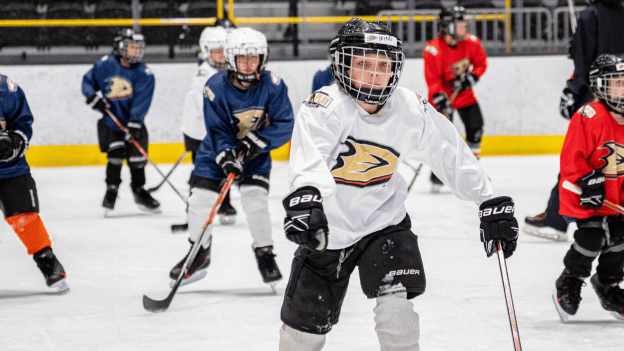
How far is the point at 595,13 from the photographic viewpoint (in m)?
3.64

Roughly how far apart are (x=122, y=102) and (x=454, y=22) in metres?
2.51

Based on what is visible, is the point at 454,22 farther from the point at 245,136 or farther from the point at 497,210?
the point at 497,210

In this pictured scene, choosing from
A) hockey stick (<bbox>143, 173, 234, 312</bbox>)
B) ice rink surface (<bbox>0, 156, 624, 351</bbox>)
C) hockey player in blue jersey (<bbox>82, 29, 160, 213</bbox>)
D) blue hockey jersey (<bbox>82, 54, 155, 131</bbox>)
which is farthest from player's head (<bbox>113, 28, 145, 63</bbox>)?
hockey stick (<bbox>143, 173, 234, 312</bbox>)

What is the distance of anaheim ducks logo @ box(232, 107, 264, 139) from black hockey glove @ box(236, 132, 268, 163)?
2.7 inches

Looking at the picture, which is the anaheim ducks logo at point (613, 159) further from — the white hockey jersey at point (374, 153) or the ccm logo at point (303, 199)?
the ccm logo at point (303, 199)

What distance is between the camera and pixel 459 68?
19.2 ft

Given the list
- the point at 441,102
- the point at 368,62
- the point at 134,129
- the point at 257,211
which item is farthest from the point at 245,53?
the point at 441,102

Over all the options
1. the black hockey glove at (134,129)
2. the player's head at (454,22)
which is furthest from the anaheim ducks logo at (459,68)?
the black hockey glove at (134,129)

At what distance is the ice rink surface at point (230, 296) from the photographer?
2559 mm

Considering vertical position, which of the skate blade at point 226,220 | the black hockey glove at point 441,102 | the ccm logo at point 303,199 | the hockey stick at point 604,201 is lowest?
the skate blade at point 226,220

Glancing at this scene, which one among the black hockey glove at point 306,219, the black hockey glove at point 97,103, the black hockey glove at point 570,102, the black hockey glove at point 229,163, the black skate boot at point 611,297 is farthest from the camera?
the black hockey glove at point 97,103

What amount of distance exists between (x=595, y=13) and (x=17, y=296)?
9.59 ft

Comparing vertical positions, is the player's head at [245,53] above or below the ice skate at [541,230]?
above

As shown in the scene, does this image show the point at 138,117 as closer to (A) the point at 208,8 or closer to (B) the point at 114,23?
(B) the point at 114,23
